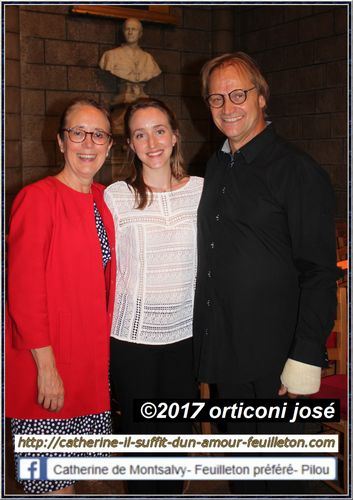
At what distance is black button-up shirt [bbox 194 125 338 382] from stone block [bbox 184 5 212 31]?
5.09 meters

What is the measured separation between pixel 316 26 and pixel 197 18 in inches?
63.3

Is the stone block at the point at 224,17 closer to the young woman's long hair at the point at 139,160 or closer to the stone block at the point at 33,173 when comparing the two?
the stone block at the point at 33,173

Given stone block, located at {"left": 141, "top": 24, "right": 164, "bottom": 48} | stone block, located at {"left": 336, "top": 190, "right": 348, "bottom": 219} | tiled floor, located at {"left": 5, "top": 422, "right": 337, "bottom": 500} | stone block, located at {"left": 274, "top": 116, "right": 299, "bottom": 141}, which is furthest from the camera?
stone block, located at {"left": 141, "top": 24, "right": 164, "bottom": 48}

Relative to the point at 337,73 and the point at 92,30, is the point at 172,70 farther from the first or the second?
the point at 337,73

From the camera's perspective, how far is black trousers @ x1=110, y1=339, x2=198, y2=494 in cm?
196

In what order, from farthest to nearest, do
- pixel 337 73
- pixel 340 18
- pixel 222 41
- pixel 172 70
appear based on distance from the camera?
pixel 222 41, pixel 172 70, pixel 337 73, pixel 340 18

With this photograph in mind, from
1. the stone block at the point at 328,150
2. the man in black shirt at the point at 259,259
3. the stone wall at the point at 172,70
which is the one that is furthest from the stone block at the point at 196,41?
the man in black shirt at the point at 259,259

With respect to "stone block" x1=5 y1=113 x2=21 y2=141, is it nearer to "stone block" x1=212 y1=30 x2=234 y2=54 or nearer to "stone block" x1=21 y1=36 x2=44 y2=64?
"stone block" x1=21 y1=36 x2=44 y2=64

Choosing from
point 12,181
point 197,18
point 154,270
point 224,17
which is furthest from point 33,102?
point 154,270

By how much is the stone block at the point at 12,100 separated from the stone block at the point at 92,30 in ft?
2.80

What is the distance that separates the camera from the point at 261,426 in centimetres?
186

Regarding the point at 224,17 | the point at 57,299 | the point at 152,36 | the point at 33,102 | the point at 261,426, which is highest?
the point at 224,17

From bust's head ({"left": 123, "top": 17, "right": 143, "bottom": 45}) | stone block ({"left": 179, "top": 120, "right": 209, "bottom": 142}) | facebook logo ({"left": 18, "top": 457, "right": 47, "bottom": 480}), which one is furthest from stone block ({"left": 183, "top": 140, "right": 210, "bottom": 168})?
facebook logo ({"left": 18, "top": 457, "right": 47, "bottom": 480})

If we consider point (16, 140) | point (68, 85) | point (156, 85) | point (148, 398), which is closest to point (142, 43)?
point (156, 85)
